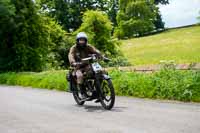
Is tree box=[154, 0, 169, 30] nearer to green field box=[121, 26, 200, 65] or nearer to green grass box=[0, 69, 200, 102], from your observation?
green field box=[121, 26, 200, 65]

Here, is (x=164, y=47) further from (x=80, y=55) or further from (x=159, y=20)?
(x=159, y=20)

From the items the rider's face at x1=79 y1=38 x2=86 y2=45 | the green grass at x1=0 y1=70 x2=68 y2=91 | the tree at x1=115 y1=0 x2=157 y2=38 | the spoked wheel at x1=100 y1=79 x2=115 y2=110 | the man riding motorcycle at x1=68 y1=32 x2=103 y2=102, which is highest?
the tree at x1=115 y1=0 x2=157 y2=38

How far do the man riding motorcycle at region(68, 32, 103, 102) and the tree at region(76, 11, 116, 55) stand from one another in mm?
20379

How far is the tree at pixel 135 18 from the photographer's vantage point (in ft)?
296

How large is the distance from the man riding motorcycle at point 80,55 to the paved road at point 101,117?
74 centimetres

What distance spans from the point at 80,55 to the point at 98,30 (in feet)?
69.0

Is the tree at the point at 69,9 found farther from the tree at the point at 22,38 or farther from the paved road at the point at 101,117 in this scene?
the paved road at the point at 101,117

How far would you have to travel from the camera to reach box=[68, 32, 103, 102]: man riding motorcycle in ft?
40.9

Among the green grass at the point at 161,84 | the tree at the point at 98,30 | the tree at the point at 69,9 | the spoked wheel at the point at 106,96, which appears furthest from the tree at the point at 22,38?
the tree at the point at 69,9

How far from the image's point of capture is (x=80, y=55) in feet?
41.9

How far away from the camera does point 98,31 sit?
33781 millimetres

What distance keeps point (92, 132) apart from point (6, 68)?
2206 centimetres

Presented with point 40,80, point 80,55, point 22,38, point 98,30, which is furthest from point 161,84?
point 98,30

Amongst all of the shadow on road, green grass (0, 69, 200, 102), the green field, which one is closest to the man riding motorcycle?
the shadow on road
